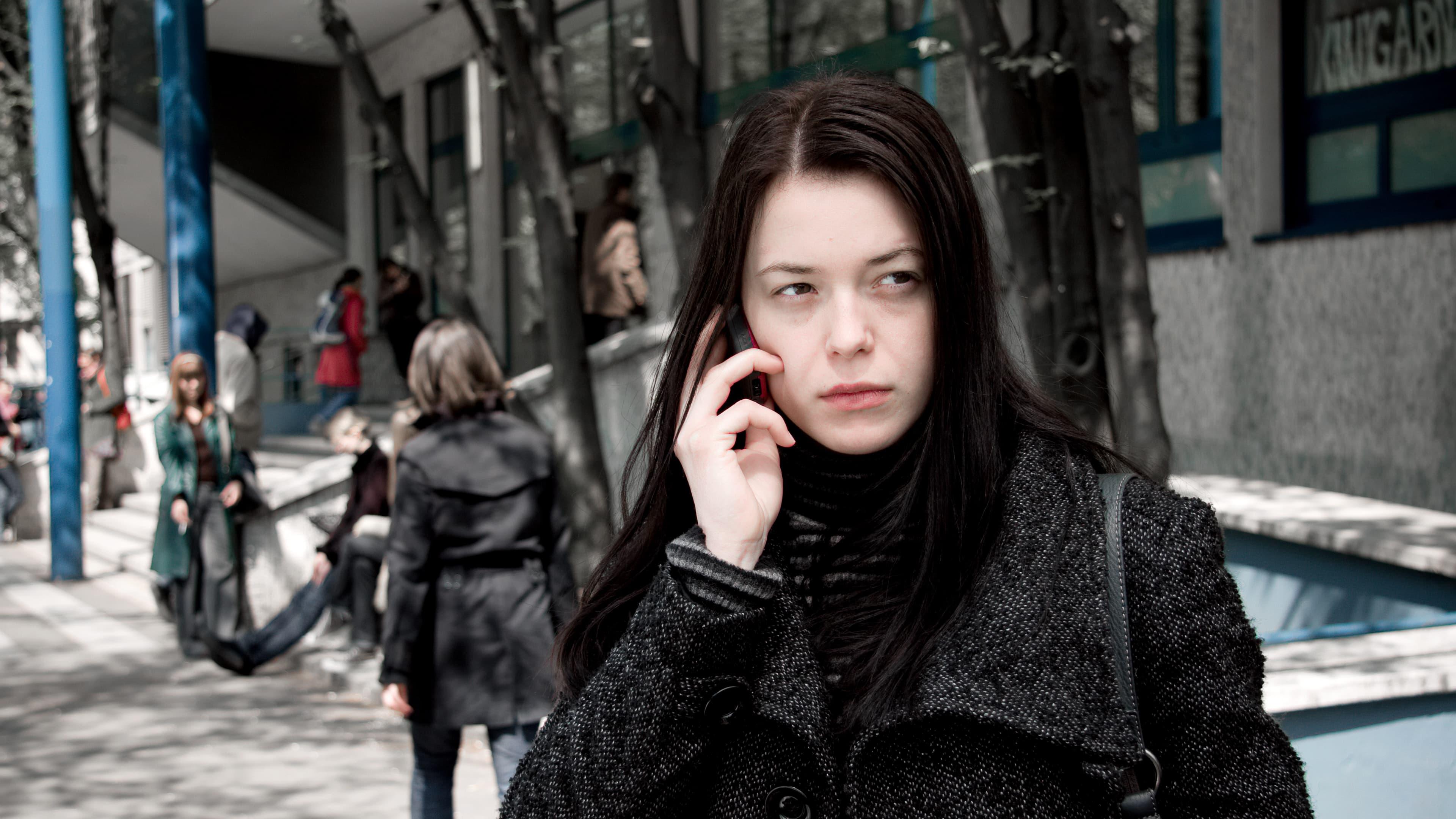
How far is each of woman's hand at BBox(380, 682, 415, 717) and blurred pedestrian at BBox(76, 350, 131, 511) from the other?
10.7 meters

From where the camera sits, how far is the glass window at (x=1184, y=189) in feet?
27.6

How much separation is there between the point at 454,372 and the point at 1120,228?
2.39 meters

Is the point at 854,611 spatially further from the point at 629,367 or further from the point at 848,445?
the point at 629,367

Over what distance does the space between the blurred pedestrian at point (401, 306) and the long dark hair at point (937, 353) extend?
12.8 meters

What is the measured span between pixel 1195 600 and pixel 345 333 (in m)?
14.9

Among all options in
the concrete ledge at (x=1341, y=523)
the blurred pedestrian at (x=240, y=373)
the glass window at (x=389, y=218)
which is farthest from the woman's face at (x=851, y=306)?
the glass window at (x=389, y=218)

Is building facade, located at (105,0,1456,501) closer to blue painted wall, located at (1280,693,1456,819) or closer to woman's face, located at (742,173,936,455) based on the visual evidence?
woman's face, located at (742,173,936,455)

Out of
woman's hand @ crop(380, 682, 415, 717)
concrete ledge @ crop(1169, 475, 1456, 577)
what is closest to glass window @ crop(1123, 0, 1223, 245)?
concrete ledge @ crop(1169, 475, 1456, 577)

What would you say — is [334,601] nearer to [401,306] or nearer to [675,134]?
[675,134]

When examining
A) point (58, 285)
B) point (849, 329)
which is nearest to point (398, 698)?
point (849, 329)

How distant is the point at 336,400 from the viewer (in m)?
15.5

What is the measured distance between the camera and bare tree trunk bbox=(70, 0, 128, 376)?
15.1 m

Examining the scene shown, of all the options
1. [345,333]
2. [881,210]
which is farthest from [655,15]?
[345,333]

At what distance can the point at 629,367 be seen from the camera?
848 cm
